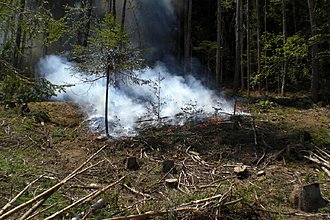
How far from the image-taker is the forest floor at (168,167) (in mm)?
4199

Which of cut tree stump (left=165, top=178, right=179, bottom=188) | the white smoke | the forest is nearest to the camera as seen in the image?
the forest

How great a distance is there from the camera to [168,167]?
6.46 metres

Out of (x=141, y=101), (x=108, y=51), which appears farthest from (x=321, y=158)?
(x=141, y=101)

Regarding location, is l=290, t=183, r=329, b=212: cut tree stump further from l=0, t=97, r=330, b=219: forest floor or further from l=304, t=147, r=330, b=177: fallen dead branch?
l=304, t=147, r=330, b=177: fallen dead branch

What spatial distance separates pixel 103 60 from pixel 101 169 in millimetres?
3941

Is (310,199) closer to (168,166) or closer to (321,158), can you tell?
(321,158)

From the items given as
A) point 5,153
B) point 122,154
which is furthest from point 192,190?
point 5,153

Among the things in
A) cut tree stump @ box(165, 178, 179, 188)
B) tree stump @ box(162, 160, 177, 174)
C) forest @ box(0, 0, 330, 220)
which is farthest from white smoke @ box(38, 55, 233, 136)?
cut tree stump @ box(165, 178, 179, 188)

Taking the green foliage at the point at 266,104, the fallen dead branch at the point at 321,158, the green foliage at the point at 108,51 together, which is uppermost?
the green foliage at the point at 108,51

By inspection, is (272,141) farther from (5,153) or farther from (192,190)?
(5,153)

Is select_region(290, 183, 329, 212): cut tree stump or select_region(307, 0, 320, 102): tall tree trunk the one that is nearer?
select_region(290, 183, 329, 212): cut tree stump

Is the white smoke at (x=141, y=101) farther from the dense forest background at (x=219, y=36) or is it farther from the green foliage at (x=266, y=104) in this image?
the dense forest background at (x=219, y=36)

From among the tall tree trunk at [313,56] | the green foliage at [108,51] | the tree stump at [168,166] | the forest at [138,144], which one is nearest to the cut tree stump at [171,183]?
the forest at [138,144]

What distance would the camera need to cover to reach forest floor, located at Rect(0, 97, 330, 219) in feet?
13.8
